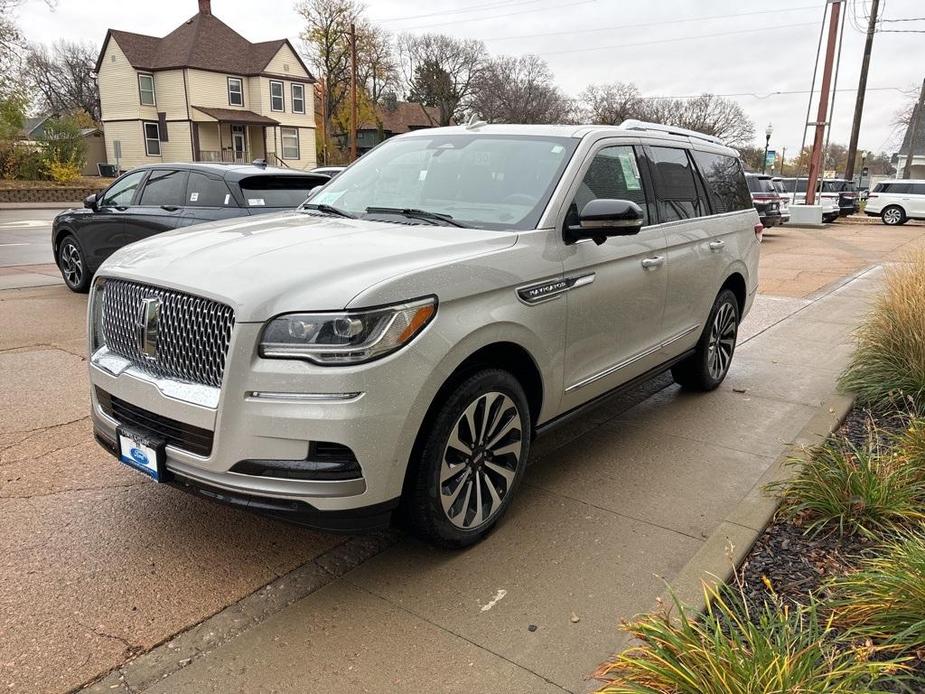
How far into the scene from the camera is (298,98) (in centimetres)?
4719

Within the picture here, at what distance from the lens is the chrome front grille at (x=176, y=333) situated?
2.71m

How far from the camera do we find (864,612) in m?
2.38

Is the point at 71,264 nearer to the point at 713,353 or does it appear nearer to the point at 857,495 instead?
the point at 713,353

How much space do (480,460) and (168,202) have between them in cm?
658

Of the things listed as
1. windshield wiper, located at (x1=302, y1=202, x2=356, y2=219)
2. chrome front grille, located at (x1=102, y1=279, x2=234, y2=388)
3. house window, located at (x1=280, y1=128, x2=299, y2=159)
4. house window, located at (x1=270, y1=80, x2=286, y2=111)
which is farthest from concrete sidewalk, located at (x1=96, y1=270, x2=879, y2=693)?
house window, located at (x1=280, y1=128, x2=299, y2=159)

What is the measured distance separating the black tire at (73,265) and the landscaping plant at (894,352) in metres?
8.87

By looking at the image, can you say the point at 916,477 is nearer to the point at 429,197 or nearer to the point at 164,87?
the point at 429,197

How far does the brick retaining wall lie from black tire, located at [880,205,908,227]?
1318 inches

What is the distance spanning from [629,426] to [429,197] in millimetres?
2245

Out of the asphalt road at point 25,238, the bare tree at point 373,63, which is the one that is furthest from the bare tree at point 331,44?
the asphalt road at point 25,238

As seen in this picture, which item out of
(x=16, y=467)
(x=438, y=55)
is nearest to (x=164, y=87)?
(x=438, y=55)

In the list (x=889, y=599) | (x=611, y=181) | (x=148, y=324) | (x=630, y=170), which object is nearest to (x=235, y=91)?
(x=630, y=170)

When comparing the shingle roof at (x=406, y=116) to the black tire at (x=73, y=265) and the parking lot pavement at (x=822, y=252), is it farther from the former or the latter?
the black tire at (x=73, y=265)

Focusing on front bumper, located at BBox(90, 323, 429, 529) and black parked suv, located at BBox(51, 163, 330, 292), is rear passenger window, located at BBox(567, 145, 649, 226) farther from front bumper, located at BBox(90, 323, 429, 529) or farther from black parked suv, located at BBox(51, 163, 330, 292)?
black parked suv, located at BBox(51, 163, 330, 292)
